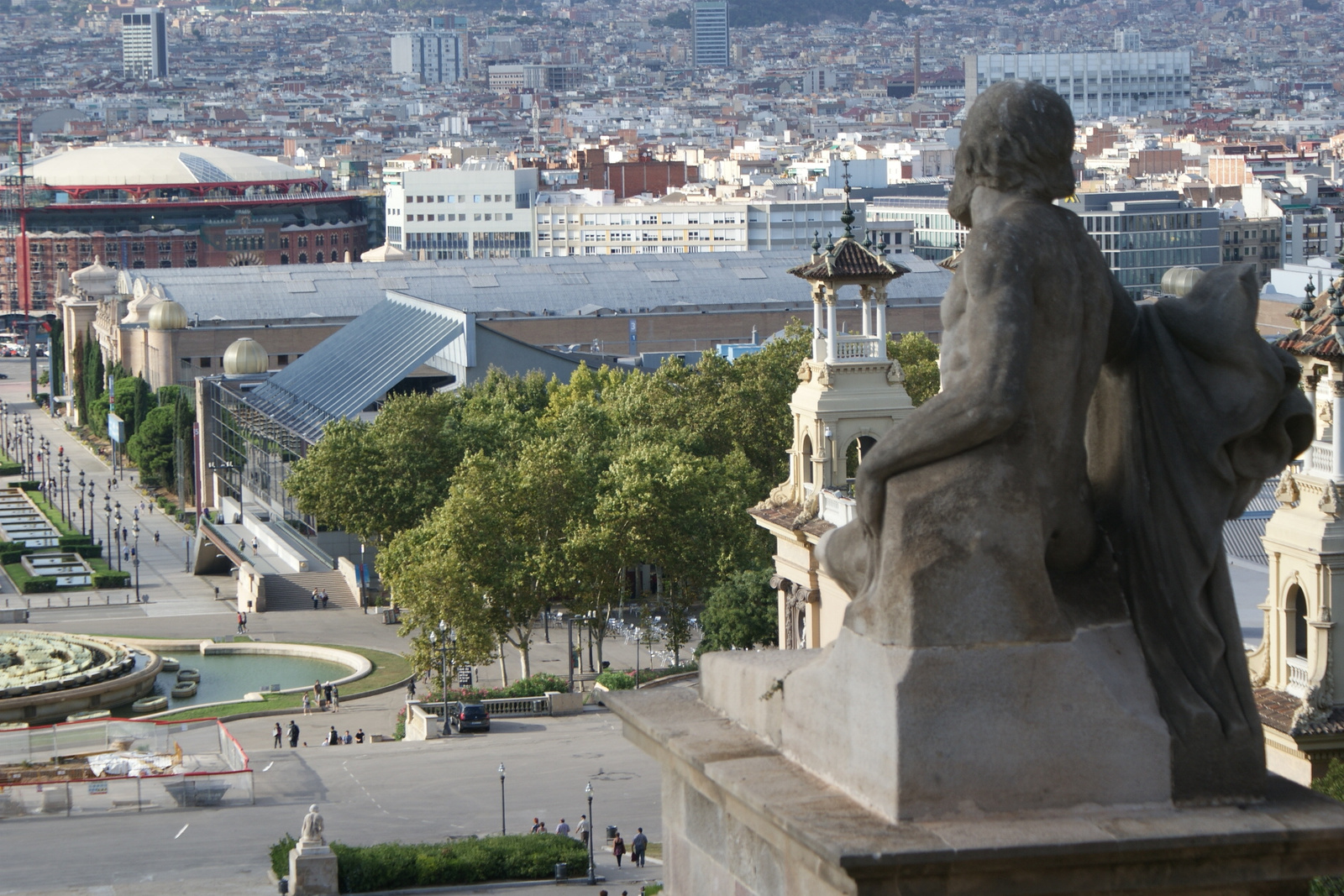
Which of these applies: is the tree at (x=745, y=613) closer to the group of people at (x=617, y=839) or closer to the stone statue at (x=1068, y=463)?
the group of people at (x=617, y=839)

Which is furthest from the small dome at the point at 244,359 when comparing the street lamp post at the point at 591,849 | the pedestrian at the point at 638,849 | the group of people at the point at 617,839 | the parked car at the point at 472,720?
the pedestrian at the point at 638,849

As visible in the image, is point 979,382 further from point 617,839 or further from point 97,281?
point 97,281

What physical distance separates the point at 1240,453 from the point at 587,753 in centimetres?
3762

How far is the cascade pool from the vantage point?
5969 cm

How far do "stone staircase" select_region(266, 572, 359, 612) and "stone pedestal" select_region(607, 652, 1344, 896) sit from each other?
63859 millimetres

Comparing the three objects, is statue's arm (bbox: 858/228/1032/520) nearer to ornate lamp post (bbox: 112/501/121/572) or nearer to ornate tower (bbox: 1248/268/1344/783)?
ornate tower (bbox: 1248/268/1344/783)

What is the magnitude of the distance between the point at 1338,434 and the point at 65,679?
39.2 m

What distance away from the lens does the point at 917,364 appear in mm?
69000

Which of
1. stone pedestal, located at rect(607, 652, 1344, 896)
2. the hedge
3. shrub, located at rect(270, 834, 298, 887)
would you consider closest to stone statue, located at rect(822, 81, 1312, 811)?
stone pedestal, located at rect(607, 652, 1344, 896)

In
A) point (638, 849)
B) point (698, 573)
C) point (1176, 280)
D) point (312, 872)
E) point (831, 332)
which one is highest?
point (831, 332)

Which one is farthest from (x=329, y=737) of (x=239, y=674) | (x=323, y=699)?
(x=239, y=674)

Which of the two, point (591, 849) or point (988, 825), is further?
point (591, 849)

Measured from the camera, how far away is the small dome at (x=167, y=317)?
112 meters

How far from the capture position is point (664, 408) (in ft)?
→ 224
